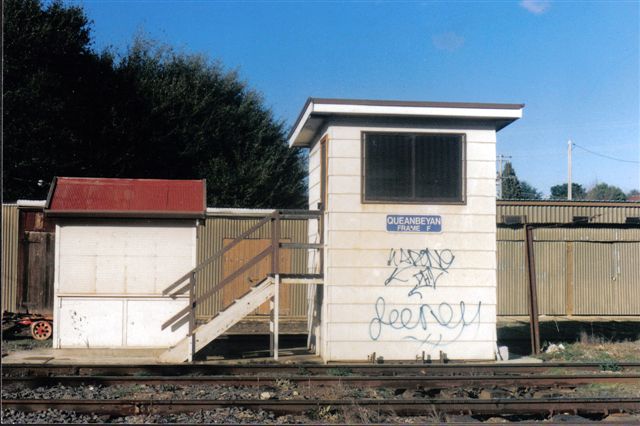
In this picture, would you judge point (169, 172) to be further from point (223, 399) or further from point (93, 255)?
point (223, 399)

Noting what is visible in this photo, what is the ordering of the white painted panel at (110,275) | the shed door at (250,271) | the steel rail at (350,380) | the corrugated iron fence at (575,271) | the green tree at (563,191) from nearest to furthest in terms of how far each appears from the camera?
the steel rail at (350,380)
the white painted panel at (110,275)
the shed door at (250,271)
the corrugated iron fence at (575,271)
the green tree at (563,191)

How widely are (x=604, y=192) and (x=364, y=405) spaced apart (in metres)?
103

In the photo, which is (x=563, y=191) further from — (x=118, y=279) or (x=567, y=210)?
(x=118, y=279)

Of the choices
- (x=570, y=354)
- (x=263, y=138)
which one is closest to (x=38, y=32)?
(x=263, y=138)

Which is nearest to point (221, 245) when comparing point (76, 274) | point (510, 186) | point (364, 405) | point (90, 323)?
point (76, 274)

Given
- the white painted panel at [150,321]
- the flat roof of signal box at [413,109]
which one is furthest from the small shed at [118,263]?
the flat roof of signal box at [413,109]

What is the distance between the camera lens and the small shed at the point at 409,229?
42.1ft

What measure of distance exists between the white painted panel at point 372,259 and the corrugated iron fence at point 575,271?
35.6 ft

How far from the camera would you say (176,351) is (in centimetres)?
1249

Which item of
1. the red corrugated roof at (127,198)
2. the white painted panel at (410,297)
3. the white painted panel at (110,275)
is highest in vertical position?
the red corrugated roof at (127,198)

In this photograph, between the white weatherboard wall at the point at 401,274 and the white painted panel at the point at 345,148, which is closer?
the white weatherboard wall at the point at 401,274

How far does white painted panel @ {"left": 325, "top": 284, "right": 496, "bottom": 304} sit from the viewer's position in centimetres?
Result: 1283

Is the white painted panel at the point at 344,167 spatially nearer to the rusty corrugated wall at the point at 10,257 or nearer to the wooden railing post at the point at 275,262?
the wooden railing post at the point at 275,262

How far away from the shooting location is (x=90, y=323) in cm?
1387
